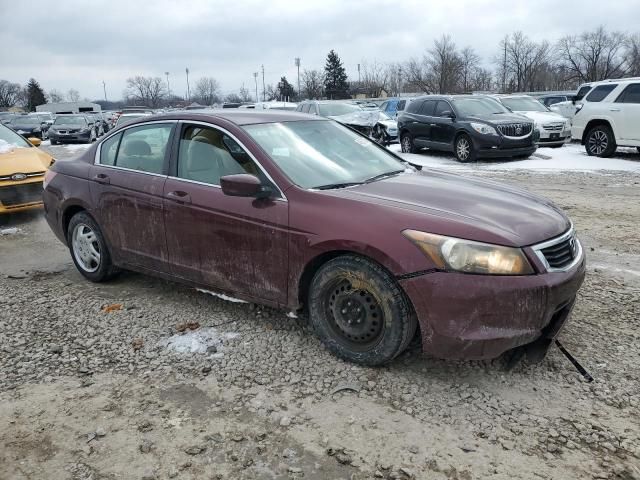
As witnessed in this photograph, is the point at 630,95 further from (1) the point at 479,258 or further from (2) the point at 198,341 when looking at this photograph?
(2) the point at 198,341

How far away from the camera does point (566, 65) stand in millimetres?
70375

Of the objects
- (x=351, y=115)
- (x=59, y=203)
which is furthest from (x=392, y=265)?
(x=351, y=115)

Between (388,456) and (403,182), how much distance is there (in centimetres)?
196

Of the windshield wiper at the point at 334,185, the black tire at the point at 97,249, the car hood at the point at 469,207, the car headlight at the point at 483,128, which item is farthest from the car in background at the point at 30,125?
the car hood at the point at 469,207

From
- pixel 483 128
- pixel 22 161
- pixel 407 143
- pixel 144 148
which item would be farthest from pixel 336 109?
pixel 144 148

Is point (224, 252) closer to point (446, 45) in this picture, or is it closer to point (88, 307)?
point (88, 307)

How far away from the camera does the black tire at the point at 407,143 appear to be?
52.2ft

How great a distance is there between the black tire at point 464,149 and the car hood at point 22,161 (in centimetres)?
945

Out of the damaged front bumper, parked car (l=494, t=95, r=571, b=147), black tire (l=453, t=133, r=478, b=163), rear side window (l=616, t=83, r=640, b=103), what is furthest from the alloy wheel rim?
the damaged front bumper

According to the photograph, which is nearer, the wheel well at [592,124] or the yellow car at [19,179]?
the yellow car at [19,179]

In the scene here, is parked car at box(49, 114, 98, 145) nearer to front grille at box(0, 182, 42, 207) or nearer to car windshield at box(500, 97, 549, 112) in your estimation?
car windshield at box(500, 97, 549, 112)

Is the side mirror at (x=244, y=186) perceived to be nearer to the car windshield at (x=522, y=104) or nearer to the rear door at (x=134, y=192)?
the rear door at (x=134, y=192)

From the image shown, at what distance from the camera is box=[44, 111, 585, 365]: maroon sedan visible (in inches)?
121

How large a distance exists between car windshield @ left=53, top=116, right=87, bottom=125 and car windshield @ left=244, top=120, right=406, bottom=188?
85.0 ft
